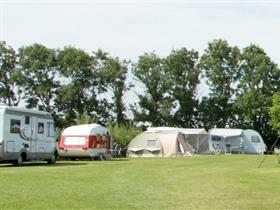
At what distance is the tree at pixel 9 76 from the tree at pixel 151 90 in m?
12.6

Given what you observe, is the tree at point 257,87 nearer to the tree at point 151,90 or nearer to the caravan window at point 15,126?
the tree at point 151,90

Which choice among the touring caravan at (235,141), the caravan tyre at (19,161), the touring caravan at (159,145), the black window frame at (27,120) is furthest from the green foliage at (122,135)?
the caravan tyre at (19,161)

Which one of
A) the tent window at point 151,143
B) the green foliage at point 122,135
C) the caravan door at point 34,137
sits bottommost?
the caravan door at point 34,137

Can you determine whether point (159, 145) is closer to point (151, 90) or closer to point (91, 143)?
point (91, 143)

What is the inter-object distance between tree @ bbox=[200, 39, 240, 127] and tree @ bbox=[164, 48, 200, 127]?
1.60 m

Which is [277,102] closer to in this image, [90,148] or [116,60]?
[90,148]

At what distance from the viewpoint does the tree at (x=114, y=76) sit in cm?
6194

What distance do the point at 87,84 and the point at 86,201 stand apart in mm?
48951

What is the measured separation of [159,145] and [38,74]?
1805 cm

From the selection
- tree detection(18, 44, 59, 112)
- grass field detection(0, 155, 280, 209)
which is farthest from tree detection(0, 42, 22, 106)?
grass field detection(0, 155, 280, 209)

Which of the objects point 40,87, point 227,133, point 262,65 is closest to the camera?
point 227,133

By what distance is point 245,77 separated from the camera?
64062 mm

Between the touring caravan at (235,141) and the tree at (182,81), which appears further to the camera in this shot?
the tree at (182,81)

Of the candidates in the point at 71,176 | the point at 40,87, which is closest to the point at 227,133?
the point at 40,87
